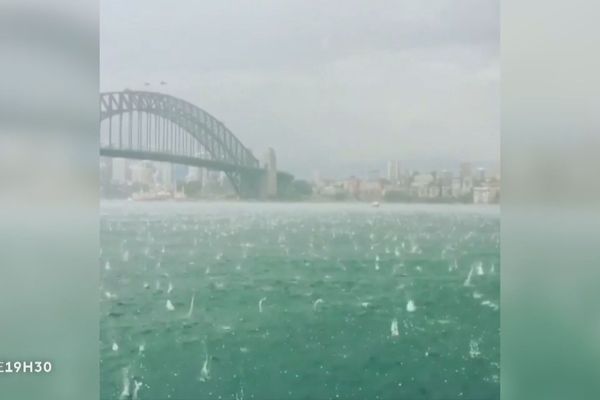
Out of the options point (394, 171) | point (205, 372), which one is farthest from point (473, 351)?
point (205, 372)

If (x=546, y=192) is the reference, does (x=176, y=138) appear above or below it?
above

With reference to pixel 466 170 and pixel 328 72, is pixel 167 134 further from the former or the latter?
pixel 466 170

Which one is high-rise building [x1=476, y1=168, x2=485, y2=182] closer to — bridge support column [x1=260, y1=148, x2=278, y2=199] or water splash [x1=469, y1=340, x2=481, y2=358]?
water splash [x1=469, y1=340, x2=481, y2=358]

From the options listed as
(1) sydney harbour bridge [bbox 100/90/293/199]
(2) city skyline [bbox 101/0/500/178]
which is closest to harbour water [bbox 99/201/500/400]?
(1) sydney harbour bridge [bbox 100/90/293/199]

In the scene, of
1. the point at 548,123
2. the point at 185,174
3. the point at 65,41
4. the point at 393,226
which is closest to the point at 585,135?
the point at 548,123

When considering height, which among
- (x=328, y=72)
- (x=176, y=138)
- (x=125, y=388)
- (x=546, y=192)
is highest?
(x=328, y=72)

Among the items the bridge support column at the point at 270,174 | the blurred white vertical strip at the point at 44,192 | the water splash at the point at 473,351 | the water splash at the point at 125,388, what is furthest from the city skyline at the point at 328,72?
the water splash at the point at 125,388

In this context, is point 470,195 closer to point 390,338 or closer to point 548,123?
point 548,123
